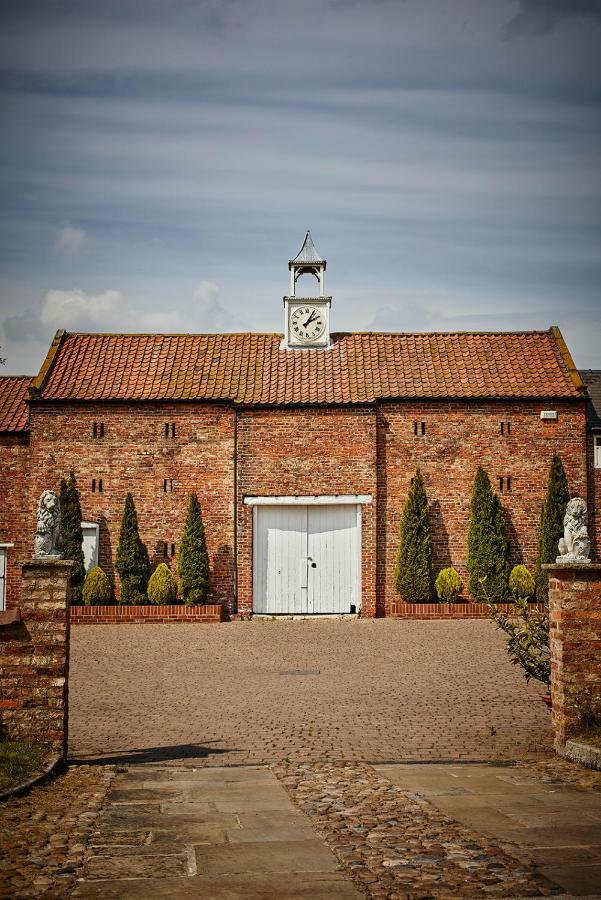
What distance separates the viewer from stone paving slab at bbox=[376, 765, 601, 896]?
5.27 metres

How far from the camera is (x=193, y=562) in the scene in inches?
910

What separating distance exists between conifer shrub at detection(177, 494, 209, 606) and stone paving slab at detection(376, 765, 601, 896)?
1505cm

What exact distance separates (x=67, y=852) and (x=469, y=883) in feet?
7.99

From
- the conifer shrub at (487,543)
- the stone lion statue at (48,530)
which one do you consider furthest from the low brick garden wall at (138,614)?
the stone lion statue at (48,530)

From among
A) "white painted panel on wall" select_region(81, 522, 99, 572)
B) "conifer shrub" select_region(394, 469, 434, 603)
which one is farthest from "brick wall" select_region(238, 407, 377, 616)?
"white painted panel on wall" select_region(81, 522, 99, 572)

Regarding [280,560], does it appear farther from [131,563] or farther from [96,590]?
[96,590]

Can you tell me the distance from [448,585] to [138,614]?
772 centimetres

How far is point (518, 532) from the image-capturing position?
2373 cm

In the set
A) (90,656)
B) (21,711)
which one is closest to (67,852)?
(21,711)

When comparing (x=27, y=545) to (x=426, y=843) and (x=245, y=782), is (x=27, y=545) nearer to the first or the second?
(x=245, y=782)

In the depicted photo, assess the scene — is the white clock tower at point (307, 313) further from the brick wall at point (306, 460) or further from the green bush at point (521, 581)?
the green bush at point (521, 581)

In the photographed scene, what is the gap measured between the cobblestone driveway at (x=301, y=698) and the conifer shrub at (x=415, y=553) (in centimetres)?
294

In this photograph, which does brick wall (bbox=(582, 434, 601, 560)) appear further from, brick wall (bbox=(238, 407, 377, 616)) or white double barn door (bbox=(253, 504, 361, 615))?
white double barn door (bbox=(253, 504, 361, 615))

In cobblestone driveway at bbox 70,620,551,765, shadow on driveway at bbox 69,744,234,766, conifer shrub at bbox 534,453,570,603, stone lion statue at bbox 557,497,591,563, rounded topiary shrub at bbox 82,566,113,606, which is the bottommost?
shadow on driveway at bbox 69,744,234,766
